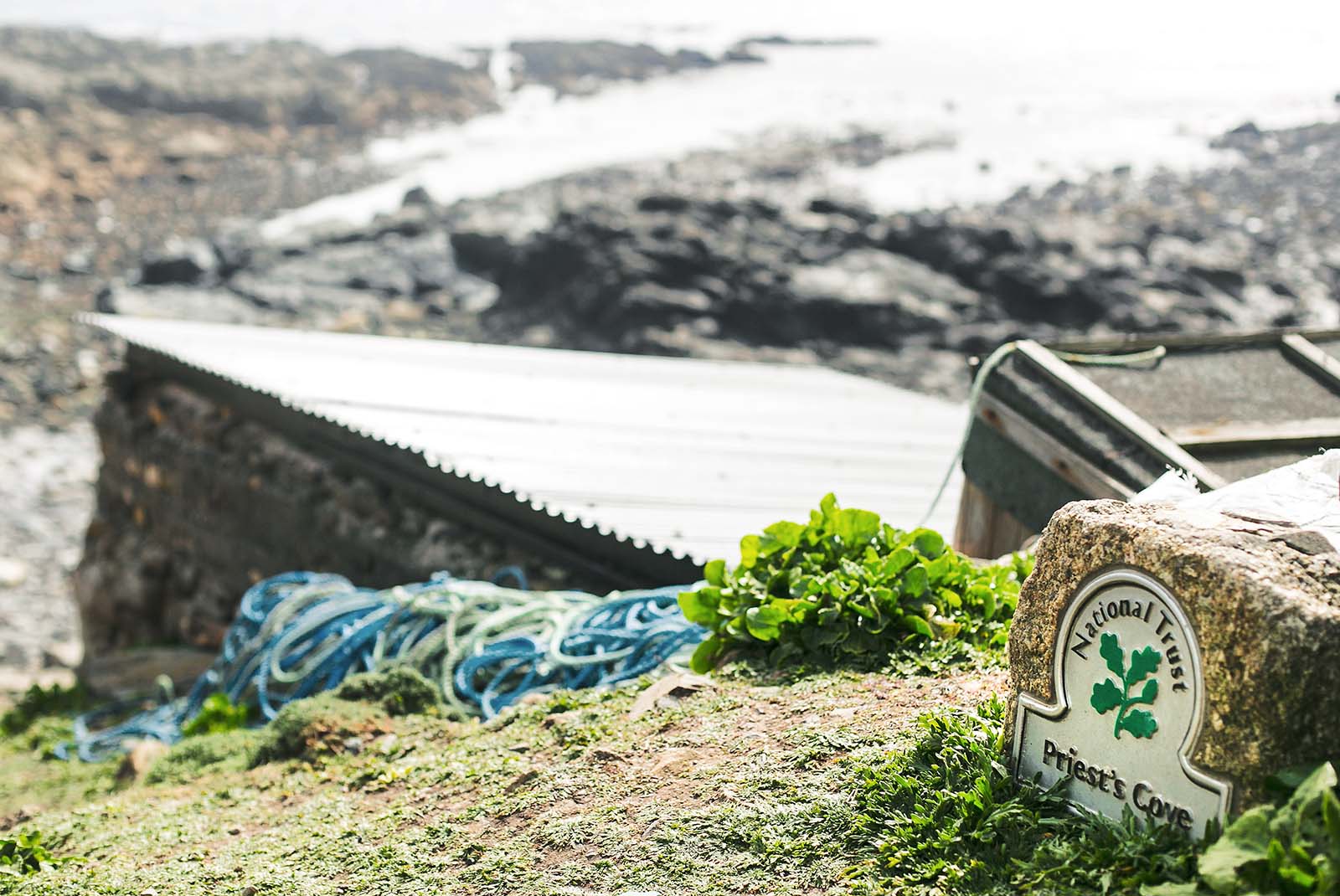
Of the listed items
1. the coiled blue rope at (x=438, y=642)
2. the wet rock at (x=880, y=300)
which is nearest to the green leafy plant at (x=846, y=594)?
the coiled blue rope at (x=438, y=642)

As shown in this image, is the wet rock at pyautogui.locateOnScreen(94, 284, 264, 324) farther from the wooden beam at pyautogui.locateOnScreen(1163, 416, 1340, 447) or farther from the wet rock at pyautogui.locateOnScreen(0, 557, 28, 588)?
the wooden beam at pyautogui.locateOnScreen(1163, 416, 1340, 447)

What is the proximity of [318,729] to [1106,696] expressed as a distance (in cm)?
264

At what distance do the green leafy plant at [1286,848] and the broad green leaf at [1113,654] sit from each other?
350 mm

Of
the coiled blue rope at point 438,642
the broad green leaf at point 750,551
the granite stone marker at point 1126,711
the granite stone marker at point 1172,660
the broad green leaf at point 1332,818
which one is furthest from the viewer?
the coiled blue rope at point 438,642

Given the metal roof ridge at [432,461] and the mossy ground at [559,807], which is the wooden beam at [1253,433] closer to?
the mossy ground at [559,807]

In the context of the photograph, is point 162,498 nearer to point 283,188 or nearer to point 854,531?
point 854,531

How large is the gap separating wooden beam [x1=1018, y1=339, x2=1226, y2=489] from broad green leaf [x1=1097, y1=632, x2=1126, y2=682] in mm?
1899

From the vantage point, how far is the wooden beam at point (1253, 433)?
4449mm

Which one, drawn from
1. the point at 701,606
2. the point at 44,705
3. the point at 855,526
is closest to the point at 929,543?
the point at 855,526

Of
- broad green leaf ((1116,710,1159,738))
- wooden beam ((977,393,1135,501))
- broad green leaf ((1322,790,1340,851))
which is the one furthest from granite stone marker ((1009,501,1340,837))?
wooden beam ((977,393,1135,501))

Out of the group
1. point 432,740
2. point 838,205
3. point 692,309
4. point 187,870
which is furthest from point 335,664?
point 838,205

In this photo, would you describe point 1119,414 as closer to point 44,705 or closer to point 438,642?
point 438,642

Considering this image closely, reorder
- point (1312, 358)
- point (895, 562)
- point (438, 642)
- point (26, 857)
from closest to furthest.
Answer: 1. point (26, 857)
2. point (895, 562)
3. point (438, 642)
4. point (1312, 358)

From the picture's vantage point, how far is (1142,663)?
2242 mm
